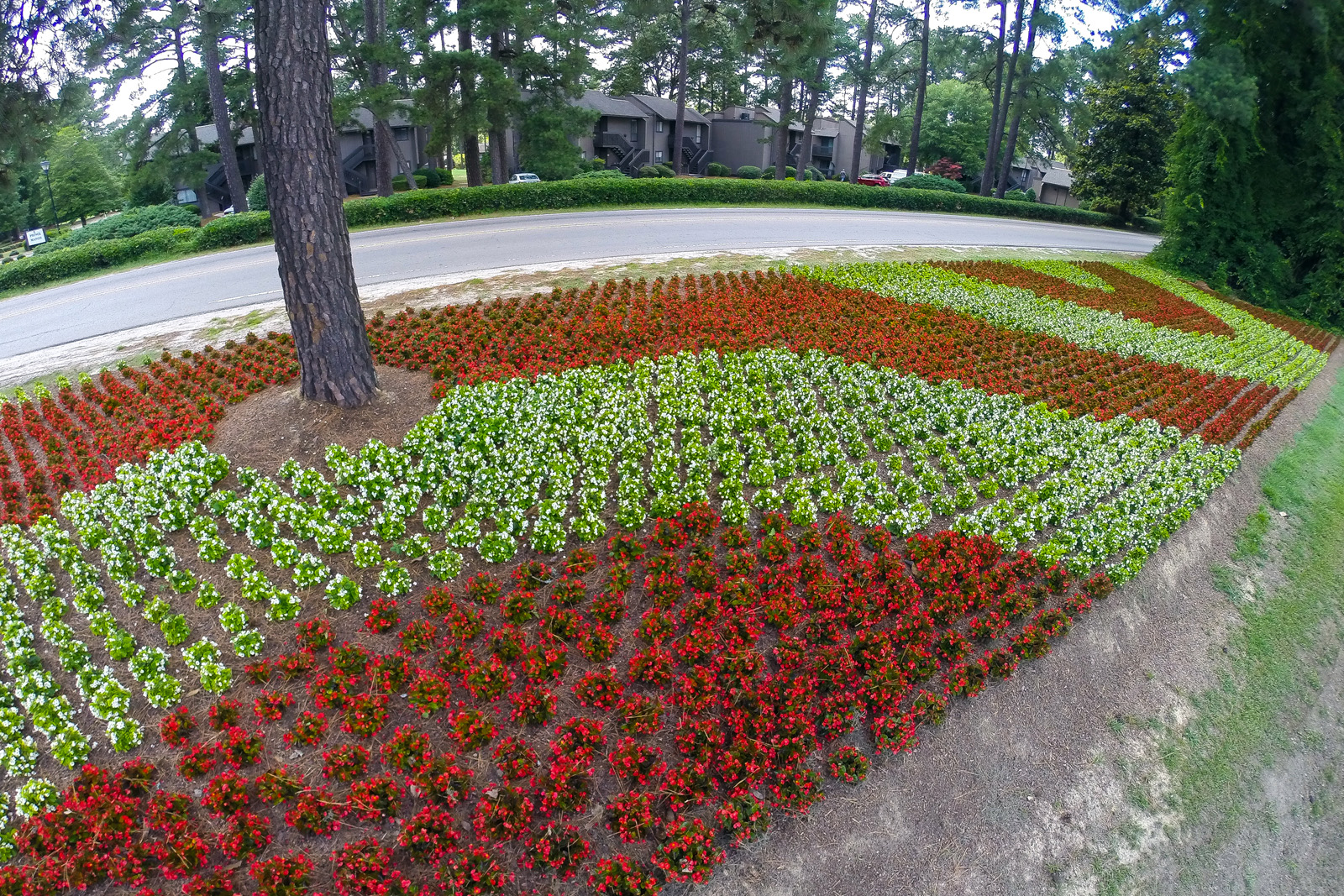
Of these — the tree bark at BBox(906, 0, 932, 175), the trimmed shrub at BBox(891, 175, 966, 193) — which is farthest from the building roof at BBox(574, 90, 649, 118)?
the trimmed shrub at BBox(891, 175, 966, 193)

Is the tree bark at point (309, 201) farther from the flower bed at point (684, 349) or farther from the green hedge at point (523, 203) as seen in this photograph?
the green hedge at point (523, 203)

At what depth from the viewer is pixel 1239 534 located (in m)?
7.54

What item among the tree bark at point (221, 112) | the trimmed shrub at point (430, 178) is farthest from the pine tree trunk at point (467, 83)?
the trimmed shrub at point (430, 178)

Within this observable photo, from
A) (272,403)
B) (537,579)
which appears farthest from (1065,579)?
(272,403)

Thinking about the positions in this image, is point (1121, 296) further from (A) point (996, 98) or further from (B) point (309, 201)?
(A) point (996, 98)

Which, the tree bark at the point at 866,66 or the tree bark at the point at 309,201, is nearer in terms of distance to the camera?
the tree bark at the point at 309,201

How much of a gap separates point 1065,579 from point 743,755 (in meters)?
3.66

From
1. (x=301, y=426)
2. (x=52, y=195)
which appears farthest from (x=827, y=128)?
(x=301, y=426)

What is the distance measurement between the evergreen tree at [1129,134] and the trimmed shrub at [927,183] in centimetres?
718

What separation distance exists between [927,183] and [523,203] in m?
22.6

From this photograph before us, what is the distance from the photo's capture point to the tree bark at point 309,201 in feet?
19.0

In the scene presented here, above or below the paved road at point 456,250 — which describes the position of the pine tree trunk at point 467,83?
above

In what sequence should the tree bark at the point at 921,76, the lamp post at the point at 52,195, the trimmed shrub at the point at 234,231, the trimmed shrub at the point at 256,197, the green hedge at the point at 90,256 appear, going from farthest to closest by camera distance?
1. the lamp post at the point at 52,195
2. the tree bark at the point at 921,76
3. the trimmed shrub at the point at 256,197
4. the trimmed shrub at the point at 234,231
5. the green hedge at the point at 90,256

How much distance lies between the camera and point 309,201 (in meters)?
6.14
